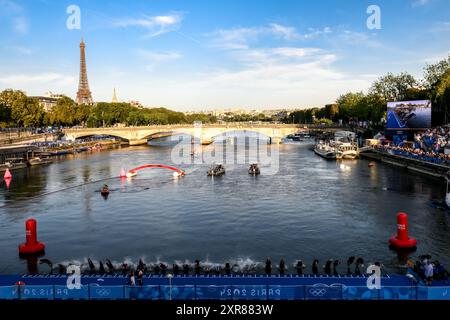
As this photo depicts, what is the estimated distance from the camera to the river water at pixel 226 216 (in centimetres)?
3145

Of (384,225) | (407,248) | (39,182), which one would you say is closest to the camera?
(407,248)

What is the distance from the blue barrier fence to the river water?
9787 millimetres

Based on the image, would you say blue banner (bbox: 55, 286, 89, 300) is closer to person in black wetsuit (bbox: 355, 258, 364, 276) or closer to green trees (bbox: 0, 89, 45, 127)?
person in black wetsuit (bbox: 355, 258, 364, 276)

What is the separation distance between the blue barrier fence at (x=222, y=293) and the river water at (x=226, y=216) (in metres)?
9.79

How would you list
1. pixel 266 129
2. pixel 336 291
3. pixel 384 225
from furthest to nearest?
1. pixel 266 129
2. pixel 384 225
3. pixel 336 291

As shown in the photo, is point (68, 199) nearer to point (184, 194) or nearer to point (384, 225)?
point (184, 194)

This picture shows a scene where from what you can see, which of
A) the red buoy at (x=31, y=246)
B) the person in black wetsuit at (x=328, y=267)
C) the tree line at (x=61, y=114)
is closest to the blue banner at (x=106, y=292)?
the person in black wetsuit at (x=328, y=267)

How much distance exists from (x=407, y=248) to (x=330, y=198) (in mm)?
19058

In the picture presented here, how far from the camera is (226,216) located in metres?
42.1

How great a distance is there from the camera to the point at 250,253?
31.1 m

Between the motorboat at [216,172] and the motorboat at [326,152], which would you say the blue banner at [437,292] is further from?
the motorboat at [326,152]

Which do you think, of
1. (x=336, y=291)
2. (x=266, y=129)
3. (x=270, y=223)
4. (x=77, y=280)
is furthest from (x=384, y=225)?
(x=266, y=129)

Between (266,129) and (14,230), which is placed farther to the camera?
(266,129)

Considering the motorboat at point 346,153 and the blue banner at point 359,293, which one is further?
the motorboat at point 346,153
